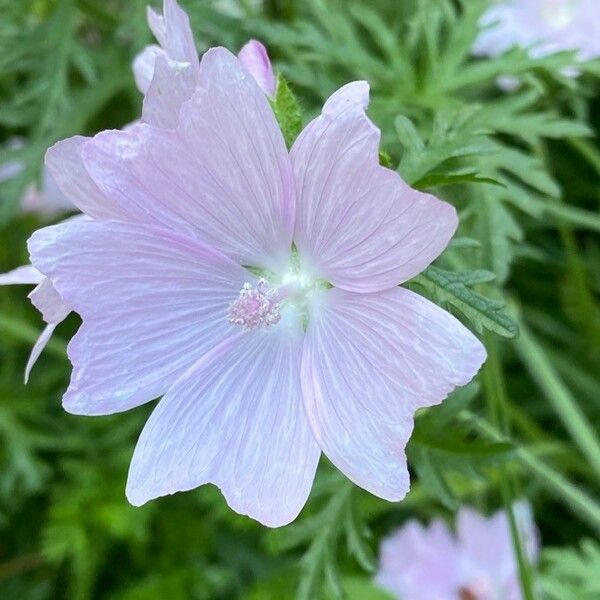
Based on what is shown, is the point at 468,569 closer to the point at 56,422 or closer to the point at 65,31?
the point at 56,422

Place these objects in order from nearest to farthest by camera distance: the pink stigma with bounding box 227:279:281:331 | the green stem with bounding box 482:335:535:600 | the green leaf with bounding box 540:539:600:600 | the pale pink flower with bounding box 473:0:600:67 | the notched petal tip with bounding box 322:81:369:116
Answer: the notched petal tip with bounding box 322:81:369:116 < the pink stigma with bounding box 227:279:281:331 < the green stem with bounding box 482:335:535:600 < the green leaf with bounding box 540:539:600:600 < the pale pink flower with bounding box 473:0:600:67

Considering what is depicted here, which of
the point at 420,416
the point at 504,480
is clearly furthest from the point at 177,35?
the point at 504,480

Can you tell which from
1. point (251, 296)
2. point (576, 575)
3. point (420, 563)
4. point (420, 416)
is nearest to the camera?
point (251, 296)

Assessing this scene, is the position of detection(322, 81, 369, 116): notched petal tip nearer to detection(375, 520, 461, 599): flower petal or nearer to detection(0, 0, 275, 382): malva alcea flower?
detection(0, 0, 275, 382): malva alcea flower

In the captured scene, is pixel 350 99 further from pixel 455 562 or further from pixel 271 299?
pixel 455 562

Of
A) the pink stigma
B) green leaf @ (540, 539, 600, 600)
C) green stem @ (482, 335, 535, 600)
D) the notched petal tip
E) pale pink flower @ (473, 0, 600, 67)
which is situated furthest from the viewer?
pale pink flower @ (473, 0, 600, 67)

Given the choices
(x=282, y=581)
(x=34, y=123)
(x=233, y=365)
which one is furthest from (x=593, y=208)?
(x=233, y=365)

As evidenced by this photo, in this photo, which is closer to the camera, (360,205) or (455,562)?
(360,205)

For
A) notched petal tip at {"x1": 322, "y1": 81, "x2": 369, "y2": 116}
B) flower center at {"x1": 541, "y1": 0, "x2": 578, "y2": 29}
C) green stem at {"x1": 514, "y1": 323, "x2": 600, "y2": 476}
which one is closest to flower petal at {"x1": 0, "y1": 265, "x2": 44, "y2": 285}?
notched petal tip at {"x1": 322, "y1": 81, "x2": 369, "y2": 116}
